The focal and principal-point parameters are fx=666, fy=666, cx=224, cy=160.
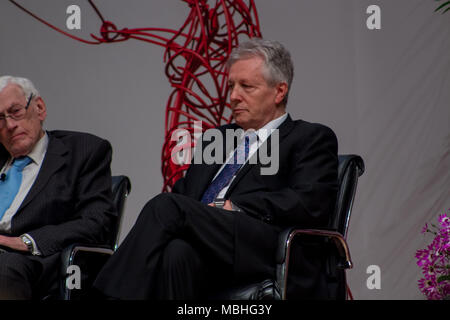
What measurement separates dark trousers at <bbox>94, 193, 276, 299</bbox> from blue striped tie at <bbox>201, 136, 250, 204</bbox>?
364 millimetres

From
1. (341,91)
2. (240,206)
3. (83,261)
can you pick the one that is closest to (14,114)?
(83,261)

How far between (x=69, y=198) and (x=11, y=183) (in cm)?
25

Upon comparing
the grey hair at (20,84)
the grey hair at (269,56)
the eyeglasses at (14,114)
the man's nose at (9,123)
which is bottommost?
the man's nose at (9,123)

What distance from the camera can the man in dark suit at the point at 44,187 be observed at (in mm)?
2293

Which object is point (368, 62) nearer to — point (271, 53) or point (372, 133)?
point (372, 133)

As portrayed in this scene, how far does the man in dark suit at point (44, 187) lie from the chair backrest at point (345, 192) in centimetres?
83

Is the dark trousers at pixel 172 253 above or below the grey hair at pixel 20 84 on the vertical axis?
below

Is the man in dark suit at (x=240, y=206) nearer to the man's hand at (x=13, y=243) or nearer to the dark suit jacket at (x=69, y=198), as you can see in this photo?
the dark suit jacket at (x=69, y=198)

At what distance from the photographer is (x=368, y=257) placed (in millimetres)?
3605

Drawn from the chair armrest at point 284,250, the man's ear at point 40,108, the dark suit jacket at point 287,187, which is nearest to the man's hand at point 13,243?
the man's ear at point 40,108

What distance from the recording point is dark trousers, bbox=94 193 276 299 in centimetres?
193

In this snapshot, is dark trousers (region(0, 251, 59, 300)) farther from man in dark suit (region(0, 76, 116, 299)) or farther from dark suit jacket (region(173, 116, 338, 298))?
dark suit jacket (region(173, 116, 338, 298))

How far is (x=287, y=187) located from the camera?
2.34m

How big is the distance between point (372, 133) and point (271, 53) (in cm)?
134
